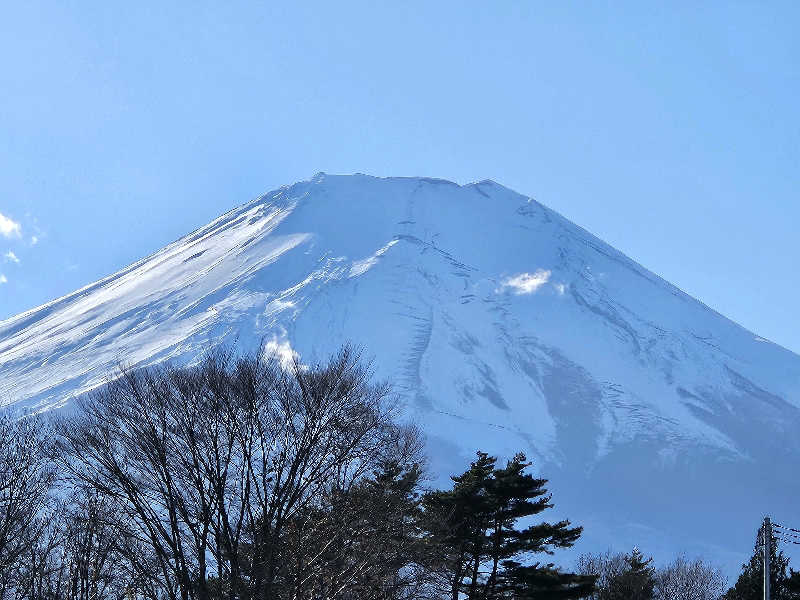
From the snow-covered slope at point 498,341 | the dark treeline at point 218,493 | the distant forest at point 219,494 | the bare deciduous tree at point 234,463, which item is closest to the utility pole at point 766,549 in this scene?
the distant forest at point 219,494

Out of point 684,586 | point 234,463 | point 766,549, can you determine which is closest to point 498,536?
point 766,549

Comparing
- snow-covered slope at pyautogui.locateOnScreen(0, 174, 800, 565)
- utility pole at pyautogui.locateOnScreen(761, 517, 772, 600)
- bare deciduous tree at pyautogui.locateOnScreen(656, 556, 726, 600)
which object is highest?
snow-covered slope at pyautogui.locateOnScreen(0, 174, 800, 565)

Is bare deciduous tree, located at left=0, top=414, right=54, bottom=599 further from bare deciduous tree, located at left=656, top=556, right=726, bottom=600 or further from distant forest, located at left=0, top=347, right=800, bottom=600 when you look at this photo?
bare deciduous tree, located at left=656, top=556, right=726, bottom=600

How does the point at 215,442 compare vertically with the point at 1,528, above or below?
above

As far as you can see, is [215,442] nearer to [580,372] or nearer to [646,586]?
[646,586]

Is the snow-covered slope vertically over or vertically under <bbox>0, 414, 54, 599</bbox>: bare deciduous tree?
over

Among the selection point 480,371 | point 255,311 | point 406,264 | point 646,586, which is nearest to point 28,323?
point 255,311

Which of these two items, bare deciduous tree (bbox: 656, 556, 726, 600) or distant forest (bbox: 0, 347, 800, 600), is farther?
bare deciduous tree (bbox: 656, 556, 726, 600)

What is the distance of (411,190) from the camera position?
192 meters

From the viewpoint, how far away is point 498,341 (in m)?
138

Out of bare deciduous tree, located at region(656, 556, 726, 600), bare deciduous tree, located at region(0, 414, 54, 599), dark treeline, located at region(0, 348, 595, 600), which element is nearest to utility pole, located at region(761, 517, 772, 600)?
dark treeline, located at region(0, 348, 595, 600)

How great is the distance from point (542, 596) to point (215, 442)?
9651 mm

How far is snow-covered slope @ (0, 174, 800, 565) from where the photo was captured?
11069 centimetres

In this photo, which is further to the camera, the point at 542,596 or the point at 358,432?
the point at 542,596
